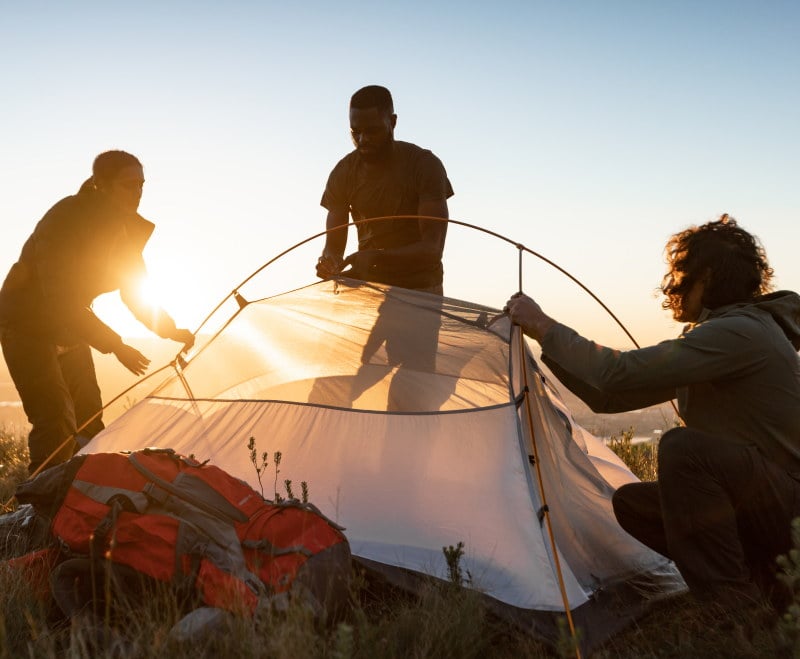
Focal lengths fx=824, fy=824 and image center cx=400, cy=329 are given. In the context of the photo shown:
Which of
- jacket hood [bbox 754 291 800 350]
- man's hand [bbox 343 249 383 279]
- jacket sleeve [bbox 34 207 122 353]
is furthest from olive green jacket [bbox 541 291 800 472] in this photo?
jacket sleeve [bbox 34 207 122 353]

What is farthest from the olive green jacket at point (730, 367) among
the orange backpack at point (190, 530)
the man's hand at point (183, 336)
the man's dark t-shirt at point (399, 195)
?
the man's hand at point (183, 336)

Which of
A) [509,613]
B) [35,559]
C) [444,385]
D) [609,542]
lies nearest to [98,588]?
[35,559]

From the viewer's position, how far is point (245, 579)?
2.88 meters

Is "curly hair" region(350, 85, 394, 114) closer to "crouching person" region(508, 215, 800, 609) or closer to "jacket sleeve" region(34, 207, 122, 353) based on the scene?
"jacket sleeve" region(34, 207, 122, 353)

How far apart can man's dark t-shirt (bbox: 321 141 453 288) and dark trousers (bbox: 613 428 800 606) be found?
209 cm

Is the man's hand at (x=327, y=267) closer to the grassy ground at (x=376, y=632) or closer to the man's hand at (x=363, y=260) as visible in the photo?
the man's hand at (x=363, y=260)

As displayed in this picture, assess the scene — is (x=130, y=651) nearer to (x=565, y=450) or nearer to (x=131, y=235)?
(x=565, y=450)

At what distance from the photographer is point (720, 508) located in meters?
3.08

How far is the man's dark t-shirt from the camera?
490 cm

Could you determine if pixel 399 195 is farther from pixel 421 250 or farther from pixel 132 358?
pixel 132 358

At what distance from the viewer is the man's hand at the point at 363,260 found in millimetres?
4586

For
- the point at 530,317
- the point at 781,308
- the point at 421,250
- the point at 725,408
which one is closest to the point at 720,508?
the point at 725,408

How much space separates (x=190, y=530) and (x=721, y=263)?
227 cm

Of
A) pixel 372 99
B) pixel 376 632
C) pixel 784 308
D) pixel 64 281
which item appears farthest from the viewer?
pixel 64 281
